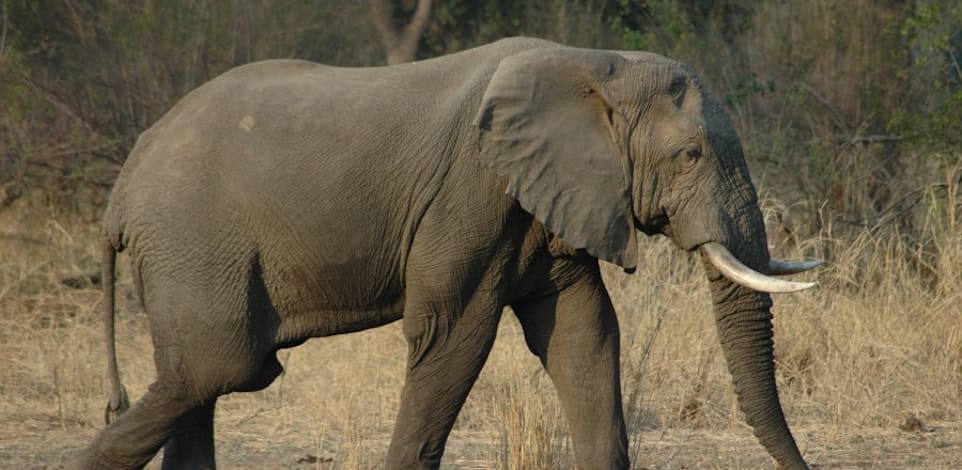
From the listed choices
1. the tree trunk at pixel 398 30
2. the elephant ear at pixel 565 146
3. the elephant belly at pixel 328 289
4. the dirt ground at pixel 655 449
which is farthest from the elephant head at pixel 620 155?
the tree trunk at pixel 398 30

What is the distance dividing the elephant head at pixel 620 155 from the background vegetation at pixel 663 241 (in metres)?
1.20

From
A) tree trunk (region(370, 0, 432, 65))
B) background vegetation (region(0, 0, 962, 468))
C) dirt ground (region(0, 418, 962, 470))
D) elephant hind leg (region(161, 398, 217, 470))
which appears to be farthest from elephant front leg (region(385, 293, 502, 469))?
tree trunk (region(370, 0, 432, 65))

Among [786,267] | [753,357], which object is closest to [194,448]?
[753,357]

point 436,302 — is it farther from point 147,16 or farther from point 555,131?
point 147,16

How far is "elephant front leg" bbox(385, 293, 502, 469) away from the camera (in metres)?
5.87

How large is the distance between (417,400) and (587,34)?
9595 mm

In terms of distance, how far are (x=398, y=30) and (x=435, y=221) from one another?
1111 cm

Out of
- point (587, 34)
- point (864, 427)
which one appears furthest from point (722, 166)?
point (587, 34)

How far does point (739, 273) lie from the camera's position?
5672 mm

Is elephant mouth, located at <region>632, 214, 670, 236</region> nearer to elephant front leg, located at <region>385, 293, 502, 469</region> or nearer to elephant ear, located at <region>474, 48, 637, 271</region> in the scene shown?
elephant ear, located at <region>474, 48, 637, 271</region>

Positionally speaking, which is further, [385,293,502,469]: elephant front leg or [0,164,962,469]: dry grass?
[0,164,962,469]: dry grass

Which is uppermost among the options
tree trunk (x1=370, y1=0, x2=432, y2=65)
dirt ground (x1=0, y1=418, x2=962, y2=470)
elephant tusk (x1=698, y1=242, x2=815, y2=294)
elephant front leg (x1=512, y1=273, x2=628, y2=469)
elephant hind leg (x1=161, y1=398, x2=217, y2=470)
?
tree trunk (x1=370, y1=0, x2=432, y2=65)

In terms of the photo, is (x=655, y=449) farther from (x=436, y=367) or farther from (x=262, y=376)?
(x=262, y=376)

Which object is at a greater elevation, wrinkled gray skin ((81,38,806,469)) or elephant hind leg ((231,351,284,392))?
wrinkled gray skin ((81,38,806,469))
